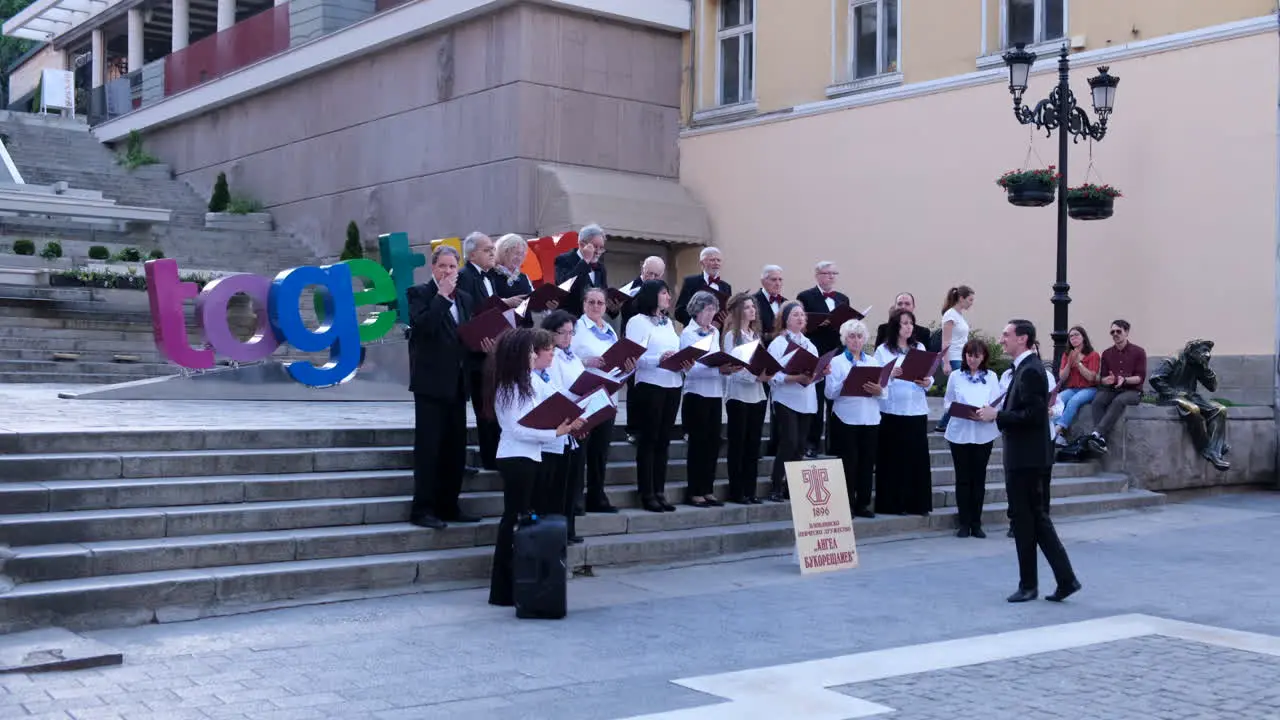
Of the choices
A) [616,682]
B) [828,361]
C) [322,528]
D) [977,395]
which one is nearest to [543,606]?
[616,682]

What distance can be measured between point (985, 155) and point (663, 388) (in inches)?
419

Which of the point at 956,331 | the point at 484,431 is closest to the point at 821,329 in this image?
the point at 956,331

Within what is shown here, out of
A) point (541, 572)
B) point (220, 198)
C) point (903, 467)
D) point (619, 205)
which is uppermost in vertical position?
point (220, 198)

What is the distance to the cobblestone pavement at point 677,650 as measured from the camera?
20.8 feet

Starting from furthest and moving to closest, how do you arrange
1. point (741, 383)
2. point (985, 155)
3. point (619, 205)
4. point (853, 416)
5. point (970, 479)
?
point (619, 205) < point (985, 155) < point (970, 479) < point (853, 416) < point (741, 383)

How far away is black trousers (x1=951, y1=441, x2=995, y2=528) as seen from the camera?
12.2 m

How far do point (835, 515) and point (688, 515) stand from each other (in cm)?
135

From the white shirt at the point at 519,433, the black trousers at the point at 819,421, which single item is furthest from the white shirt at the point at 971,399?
the white shirt at the point at 519,433

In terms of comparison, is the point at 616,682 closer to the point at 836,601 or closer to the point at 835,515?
the point at 836,601

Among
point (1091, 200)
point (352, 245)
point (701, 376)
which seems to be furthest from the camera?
point (352, 245)

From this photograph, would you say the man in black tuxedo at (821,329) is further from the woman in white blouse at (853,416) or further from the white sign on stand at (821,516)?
the white sign on stand at (821,516)

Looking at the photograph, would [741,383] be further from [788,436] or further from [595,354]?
[595,354]

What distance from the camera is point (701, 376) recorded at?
11.4m

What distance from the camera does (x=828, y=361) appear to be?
38.7ft
